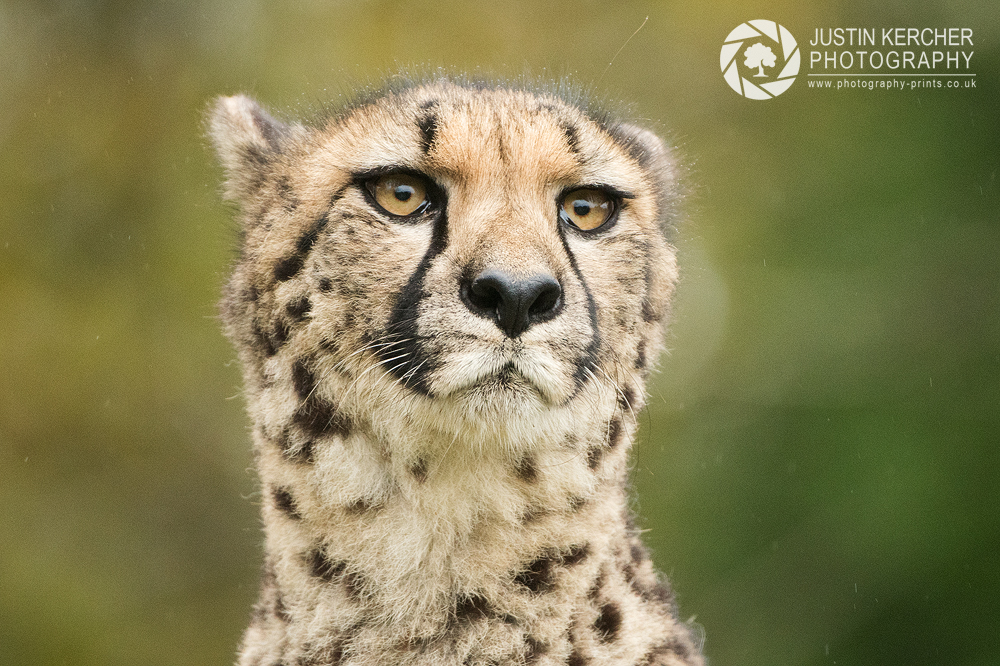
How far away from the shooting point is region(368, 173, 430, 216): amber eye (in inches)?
112

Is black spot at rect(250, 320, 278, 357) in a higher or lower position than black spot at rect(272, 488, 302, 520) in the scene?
higher

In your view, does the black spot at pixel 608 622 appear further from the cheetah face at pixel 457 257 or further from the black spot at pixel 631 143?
the black spot at pixel 631 143

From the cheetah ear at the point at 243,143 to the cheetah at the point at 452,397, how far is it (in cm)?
32

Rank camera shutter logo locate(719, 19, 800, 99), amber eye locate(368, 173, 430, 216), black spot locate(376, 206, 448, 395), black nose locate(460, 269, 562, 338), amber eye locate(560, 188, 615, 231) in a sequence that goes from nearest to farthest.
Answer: black nose locate(460, 269, 562, 338) → black spot locate(376, 206, 448, 395) → amber eye locate(368, 173, 430, 216) → amber eye locate(560, 188, 615, 231) → camera shutter logo locate(719, 19, 800, 99)

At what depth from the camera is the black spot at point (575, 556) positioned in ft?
9.25

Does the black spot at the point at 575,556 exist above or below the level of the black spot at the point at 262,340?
below

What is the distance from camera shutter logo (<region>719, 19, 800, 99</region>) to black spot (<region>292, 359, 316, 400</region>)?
5063mm

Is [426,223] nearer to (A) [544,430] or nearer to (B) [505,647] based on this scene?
(A) [544,430]

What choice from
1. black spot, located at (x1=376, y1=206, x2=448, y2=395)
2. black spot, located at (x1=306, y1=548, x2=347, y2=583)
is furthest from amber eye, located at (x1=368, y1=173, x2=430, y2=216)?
black spot, located at (x1=306, y1=548, x2=347, y2=583)

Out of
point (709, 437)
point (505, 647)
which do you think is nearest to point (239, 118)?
point (505, 647)

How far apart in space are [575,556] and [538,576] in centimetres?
11

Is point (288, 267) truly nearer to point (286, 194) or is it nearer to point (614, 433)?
point (286, 194)

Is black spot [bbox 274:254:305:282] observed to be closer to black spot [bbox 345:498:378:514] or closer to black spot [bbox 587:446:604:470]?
black spot [bbox 345:498:378:514]

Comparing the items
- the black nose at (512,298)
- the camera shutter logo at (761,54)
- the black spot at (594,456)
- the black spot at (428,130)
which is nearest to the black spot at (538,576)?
the black spot at (594,456)
